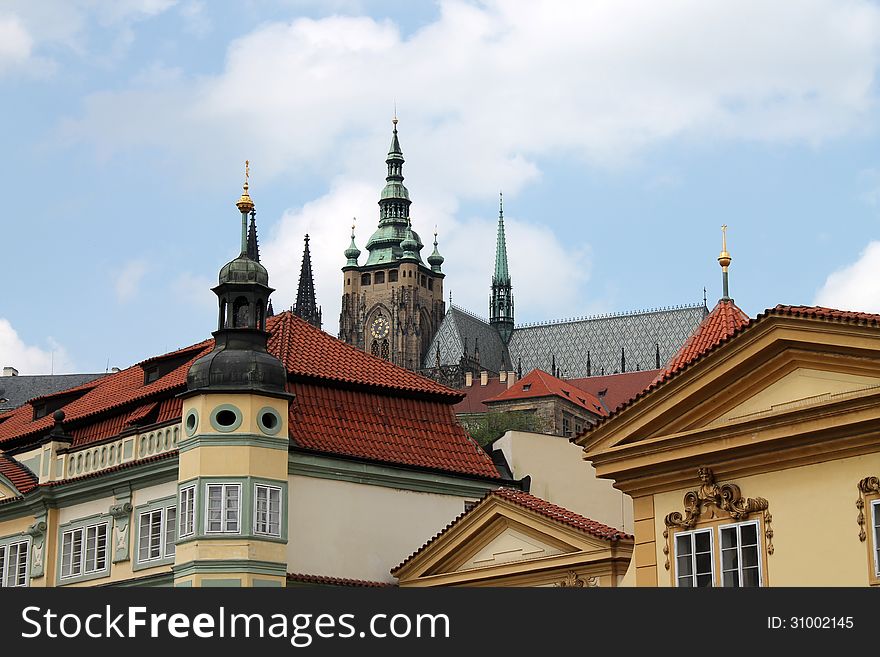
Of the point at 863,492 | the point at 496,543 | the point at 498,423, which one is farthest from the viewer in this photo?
the point at 498,423

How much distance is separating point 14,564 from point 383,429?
11105mm

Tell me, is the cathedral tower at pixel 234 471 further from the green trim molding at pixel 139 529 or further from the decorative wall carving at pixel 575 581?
the decorative wall carving at pixel 575 581

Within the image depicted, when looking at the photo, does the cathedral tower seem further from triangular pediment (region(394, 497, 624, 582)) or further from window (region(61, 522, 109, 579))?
window (region(61, 522, 109, 579))

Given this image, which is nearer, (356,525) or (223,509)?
(223,509)

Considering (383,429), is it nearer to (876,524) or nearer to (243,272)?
(243,272)

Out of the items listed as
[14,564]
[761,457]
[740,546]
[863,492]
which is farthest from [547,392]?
[863,492]

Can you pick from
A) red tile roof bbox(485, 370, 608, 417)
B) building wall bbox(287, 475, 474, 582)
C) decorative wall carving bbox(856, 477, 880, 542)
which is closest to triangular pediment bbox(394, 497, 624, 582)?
building wall bbox(287, 475, 474, 582)

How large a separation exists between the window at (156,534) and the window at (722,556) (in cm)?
1432

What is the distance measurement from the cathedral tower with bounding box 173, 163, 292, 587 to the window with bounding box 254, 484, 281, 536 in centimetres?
2

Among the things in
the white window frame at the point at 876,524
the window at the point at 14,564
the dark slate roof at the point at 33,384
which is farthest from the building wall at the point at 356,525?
the dark slate roof at the point at 33,384

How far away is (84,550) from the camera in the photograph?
48250mm

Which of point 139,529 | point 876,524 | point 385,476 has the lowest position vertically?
point 876,524

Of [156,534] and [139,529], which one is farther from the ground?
[139,529]
